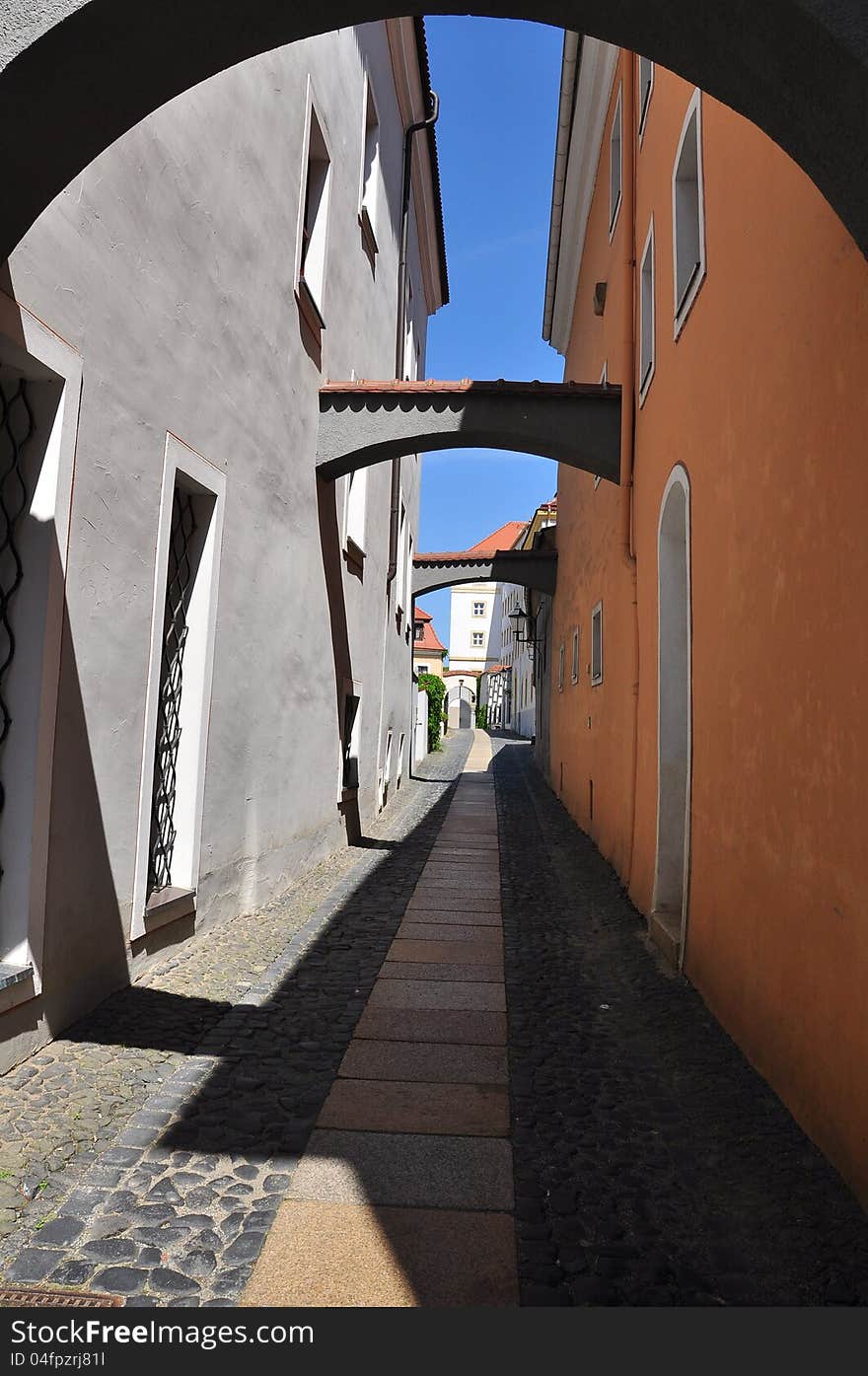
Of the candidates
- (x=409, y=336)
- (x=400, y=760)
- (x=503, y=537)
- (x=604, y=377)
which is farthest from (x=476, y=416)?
(x=503, y=537)

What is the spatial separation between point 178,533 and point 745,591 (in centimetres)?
301

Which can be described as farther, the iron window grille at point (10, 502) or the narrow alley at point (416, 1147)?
the iron window grille at point (10, 502)

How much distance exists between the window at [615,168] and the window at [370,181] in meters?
2.48

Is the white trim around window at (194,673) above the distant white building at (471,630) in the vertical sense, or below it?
below

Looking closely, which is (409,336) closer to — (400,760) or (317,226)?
(400,760)

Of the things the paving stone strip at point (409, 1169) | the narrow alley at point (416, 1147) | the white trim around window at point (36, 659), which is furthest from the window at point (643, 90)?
the paving stone strip at point (409, 1169)

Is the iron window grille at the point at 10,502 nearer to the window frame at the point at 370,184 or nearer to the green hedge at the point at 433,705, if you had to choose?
the window frame at the point at 370,184

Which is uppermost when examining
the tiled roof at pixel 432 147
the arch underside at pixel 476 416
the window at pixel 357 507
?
the tiled roof at pixel 432 147

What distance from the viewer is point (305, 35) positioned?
264cm

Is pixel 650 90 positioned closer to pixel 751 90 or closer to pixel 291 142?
pixel 291 142

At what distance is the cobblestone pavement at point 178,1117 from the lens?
223 centimetres

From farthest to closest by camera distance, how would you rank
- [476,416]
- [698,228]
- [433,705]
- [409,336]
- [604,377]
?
[433,705]
[409,336]
[604,377]
[476,416]
[698,228]

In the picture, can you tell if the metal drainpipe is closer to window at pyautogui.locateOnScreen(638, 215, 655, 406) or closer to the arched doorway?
window at pyautogui.locateOnScreen(638, 215, 655, 406)

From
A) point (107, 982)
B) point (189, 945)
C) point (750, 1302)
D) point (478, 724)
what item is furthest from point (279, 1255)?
point (478, 724)
